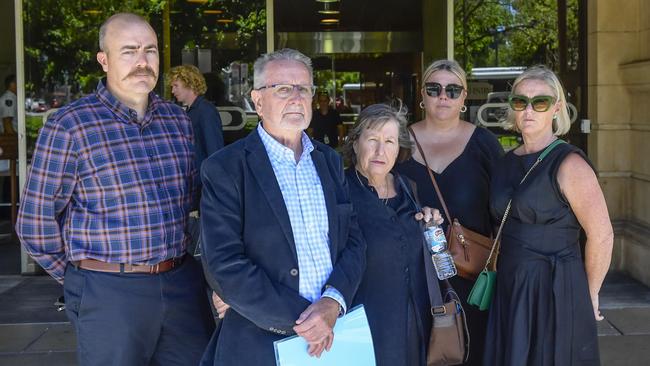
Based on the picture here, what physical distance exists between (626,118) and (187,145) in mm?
5009

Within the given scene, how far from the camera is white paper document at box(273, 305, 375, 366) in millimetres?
2695

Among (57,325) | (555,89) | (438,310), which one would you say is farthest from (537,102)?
(57,325)

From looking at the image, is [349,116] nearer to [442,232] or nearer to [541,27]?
[541,27]

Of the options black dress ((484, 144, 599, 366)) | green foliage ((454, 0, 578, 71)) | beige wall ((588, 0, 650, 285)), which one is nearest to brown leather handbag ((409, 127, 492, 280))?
black dress ((484, 144, 599, 366))

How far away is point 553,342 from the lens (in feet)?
11.3

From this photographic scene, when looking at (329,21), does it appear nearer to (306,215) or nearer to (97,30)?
(97,30)

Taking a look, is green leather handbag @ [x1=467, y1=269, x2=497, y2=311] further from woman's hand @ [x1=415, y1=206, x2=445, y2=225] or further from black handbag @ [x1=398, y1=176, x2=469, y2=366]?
woman's hand @ [x1=415, y1=206, x2=445, y2=225]

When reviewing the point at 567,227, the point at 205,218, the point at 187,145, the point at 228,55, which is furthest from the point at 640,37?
the point at 205,218

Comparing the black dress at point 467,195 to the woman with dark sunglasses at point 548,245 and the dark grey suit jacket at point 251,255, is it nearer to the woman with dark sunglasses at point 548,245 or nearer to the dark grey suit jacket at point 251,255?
the woman with dark sunglasses at point 548,245

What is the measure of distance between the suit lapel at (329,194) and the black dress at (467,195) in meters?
0.96

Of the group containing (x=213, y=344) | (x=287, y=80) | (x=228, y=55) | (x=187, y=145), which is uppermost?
(x=228, y=55)

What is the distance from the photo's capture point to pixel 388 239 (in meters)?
3.30

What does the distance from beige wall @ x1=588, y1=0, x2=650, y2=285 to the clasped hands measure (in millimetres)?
4940

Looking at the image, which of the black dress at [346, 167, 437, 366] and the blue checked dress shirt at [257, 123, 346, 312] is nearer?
Result: the blue checked dress shirt at [257, 123, 346, 312]
